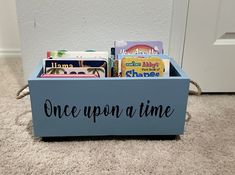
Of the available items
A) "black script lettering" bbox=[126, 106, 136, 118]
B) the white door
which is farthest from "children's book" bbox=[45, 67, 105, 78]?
the white door

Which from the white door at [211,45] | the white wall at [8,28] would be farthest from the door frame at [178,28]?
the white wall at [8,28]

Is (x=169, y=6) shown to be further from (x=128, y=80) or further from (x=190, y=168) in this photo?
(x=190, y=168)

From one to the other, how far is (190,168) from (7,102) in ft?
2.01

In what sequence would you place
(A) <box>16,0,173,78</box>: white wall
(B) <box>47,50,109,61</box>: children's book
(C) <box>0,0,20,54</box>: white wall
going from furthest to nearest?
(C) <box>0,0,20,54</box>: white wall → (A) <box>16,0,173,78</box>: white wall → (B) <box>47,50,109,61</box>: children's book

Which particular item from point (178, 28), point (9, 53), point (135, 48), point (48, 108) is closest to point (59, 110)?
point (48, 108)

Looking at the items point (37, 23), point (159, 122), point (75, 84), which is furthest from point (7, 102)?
point (159, 122)

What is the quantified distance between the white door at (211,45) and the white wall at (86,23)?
0.08 meters

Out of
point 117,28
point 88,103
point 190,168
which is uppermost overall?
point 117,28

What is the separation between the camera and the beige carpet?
605mm

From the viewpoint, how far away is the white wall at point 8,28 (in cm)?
135

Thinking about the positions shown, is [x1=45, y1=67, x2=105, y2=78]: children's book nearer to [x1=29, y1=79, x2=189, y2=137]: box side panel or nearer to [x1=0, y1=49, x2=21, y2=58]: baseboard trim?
[x1=29, y1=79, x2=189, y2=137]: box side panel

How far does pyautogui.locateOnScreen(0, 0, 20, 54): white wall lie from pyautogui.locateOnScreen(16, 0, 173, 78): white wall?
0.55 m

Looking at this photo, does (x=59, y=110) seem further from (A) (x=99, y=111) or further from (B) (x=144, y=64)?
(B) (x=144, y=64)

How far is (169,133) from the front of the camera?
2.28 ft
